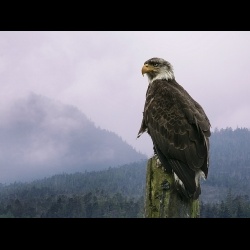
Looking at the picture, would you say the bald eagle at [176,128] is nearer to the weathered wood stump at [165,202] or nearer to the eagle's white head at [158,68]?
the eagle's white head at [158,68]

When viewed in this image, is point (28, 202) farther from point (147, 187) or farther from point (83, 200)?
point (147, 187)

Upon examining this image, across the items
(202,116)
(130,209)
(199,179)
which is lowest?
(199,179)

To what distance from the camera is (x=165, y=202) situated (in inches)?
258

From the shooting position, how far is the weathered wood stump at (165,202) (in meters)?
6.48

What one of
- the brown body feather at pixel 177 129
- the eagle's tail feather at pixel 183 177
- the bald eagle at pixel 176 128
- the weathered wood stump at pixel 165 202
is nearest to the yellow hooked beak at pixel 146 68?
the bald eagle at pixel 176 128

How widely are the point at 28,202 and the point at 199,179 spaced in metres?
176

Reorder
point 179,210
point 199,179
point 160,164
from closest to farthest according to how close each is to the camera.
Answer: point 179,210 → point 160,164 → point 199,179

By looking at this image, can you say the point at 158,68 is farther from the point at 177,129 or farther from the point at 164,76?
the point at 177,129

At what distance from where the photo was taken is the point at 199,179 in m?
8.26

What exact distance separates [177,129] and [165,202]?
3.07 meters

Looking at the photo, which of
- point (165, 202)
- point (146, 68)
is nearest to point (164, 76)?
point (146, 68)

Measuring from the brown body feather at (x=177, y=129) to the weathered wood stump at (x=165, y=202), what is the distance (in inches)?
18.5

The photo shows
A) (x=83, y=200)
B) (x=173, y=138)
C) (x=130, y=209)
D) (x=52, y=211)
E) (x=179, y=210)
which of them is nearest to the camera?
(x=179, y=210)

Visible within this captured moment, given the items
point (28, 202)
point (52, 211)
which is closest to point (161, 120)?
point (52, 211)
